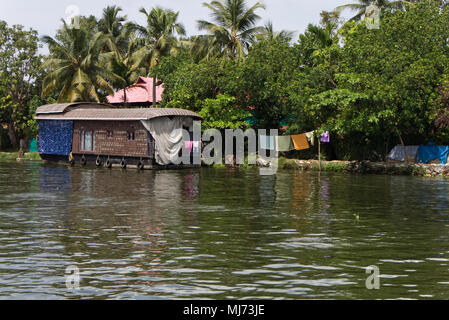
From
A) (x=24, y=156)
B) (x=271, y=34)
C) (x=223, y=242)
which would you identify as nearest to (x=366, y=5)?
(x=271, y=34)

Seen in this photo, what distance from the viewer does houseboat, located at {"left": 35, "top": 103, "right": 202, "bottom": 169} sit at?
116 feet

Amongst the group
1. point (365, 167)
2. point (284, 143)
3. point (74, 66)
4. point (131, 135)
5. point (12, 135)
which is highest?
point (74, 66)

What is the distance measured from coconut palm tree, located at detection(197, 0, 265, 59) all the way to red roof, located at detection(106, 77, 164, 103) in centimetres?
915

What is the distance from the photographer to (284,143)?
128 ft

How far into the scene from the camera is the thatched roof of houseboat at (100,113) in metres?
35.5

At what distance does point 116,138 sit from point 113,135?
0.33 metres

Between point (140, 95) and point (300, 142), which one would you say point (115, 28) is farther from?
point (300, 142)

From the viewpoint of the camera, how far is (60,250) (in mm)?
11484

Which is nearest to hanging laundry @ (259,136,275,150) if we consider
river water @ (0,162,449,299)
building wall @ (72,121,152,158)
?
building wall @ (72,121,152,158)

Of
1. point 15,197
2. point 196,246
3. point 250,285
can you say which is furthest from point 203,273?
point 15,197

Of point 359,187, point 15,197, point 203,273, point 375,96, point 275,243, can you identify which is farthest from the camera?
point 375,96

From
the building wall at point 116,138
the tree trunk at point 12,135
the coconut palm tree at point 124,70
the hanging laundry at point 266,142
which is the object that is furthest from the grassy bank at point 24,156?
the hanging laundry at point 266,142

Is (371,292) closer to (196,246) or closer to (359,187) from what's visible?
(196,246)

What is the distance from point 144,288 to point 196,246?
328 cm
